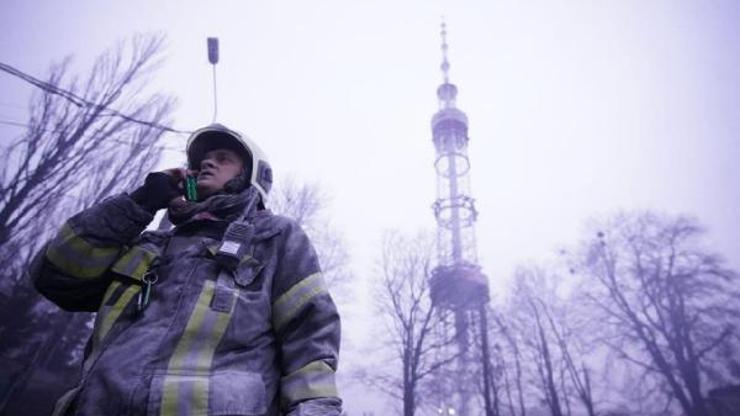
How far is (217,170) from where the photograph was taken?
2504 millimetres

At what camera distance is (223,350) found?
5.20ft

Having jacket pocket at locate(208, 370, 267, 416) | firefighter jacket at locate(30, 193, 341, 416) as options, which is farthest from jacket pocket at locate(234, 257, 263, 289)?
jacket pocket at locate(208, 370, 267, 416)

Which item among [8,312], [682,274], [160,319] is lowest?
[160,319]

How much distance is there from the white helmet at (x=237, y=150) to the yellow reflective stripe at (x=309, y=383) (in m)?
1.17

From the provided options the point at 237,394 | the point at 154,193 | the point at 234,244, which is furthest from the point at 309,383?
the point at 154,193

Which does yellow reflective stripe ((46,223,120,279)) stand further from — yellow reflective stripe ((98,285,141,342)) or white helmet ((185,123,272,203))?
white helmet ((185,123,272,203))

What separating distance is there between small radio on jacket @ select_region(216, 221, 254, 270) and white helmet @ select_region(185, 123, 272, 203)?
1.79ft

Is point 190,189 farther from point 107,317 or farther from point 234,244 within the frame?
point 107,317

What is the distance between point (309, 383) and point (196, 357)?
0.43 metres

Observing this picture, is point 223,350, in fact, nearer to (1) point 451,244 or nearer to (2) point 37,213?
(2) point 37,213

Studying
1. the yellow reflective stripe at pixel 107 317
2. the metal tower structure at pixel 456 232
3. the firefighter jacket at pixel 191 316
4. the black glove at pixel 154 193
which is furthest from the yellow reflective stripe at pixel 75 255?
the metal tower structure at pixel 456 232

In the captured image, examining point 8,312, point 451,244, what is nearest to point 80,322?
point 8,312

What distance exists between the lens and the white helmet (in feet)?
8.40

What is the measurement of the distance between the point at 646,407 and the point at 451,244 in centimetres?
2638
